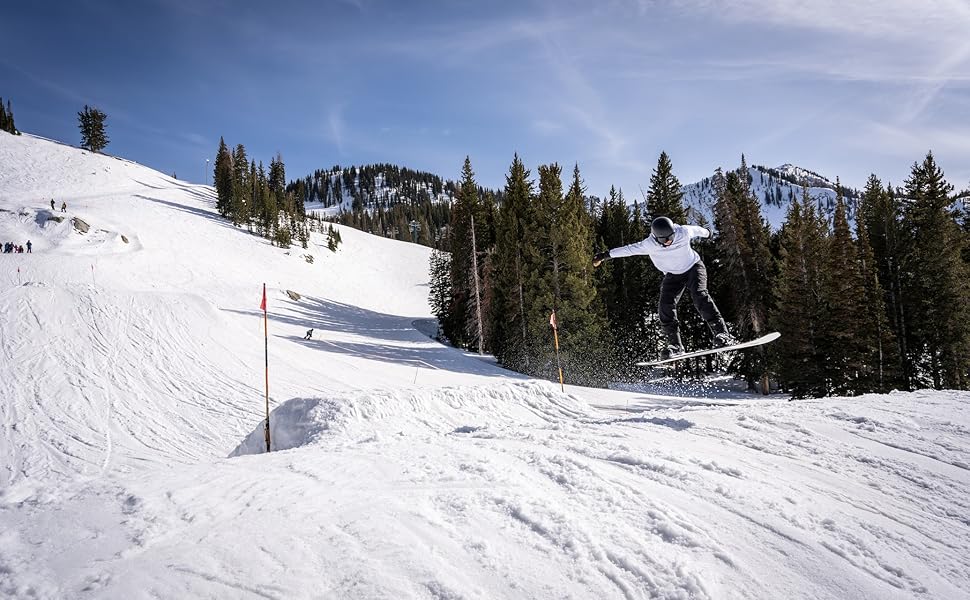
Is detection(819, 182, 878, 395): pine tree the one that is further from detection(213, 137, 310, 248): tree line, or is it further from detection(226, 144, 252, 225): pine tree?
detection(226, 144, 252, 225): pine tree

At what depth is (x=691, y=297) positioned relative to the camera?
7.43 metres

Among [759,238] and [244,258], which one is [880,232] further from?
[244,258]

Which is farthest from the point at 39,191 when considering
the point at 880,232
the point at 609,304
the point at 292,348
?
the point at 880,232

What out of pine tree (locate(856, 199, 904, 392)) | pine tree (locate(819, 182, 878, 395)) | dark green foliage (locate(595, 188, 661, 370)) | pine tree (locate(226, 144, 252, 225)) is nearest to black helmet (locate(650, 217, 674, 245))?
pine tree (locate(819, 182, 878, 395))

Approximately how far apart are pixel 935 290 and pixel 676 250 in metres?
26.3

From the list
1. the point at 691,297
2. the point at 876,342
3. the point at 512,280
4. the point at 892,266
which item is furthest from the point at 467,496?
the point at 892,266

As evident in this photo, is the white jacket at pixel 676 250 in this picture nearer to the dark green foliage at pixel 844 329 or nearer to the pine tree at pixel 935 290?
the dark green foliage at pixel 844 329

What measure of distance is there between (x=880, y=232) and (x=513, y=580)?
3959cm

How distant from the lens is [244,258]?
54.9 m

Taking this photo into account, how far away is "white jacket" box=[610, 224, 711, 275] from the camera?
273 inches

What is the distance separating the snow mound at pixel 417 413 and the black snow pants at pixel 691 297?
2.99 m

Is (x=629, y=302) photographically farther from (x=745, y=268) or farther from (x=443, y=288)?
(x=443, y=288)

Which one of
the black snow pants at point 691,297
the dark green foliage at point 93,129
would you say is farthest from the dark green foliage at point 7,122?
the black snow pants at point 691,297

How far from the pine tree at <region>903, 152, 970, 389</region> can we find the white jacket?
25344mm
